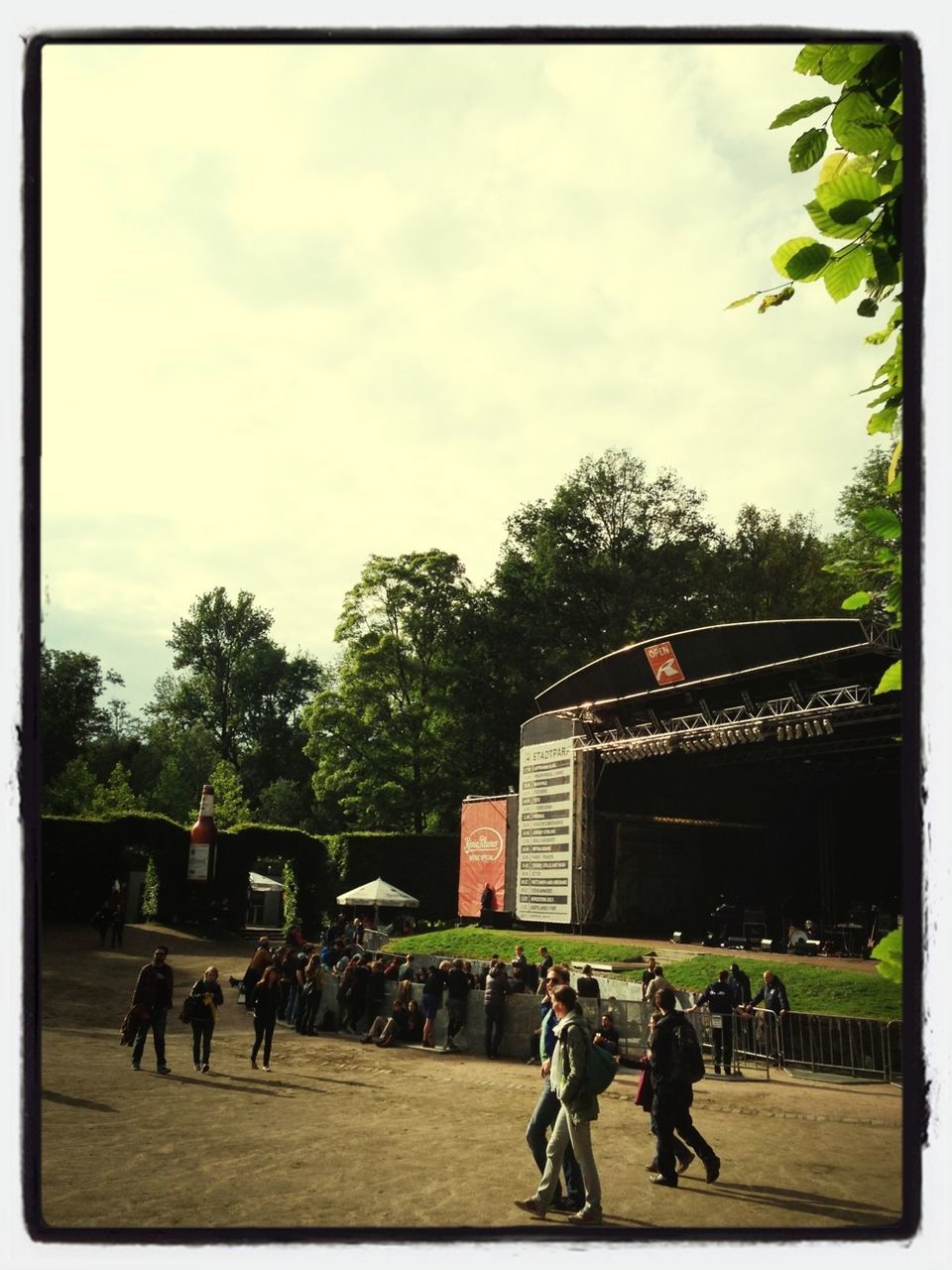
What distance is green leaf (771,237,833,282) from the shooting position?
300cm

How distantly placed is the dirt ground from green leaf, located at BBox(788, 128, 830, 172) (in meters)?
3.20

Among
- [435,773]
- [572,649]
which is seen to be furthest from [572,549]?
[435,773]

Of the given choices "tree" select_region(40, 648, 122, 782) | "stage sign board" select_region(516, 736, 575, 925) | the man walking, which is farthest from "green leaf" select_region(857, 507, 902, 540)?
"stage sign board" select_region(516, 736, 575, 925)

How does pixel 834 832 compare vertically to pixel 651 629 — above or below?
below

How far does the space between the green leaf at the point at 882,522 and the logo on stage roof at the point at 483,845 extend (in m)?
26.4

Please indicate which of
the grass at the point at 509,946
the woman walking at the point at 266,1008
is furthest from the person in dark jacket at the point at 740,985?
the woman walking at the point at 266,1008

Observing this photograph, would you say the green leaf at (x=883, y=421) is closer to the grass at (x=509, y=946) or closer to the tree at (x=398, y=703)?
the grass at (x=509, y=946)

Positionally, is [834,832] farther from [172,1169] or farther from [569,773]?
[172,1169]

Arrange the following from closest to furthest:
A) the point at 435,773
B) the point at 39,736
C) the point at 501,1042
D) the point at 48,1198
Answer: the point at 39,736
the point at 48,1198
the point at 501,1042
the point at 435,773

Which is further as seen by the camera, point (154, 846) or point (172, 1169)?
point (154, 846)

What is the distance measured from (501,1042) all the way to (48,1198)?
12.8 meters

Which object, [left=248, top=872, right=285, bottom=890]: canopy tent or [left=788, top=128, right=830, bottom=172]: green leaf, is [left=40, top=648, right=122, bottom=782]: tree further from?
[left=248, top=872, right=285, bottom=890]: canopy tent

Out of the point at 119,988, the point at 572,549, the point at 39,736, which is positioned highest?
the point at 572,549

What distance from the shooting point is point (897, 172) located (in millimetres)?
3494
